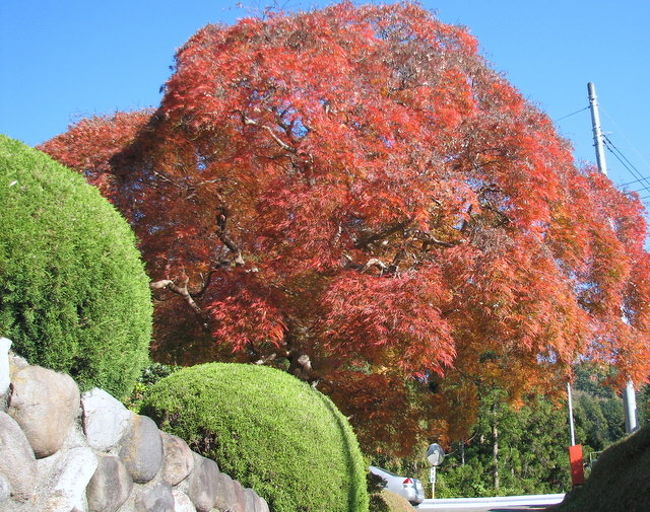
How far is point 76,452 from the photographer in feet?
11.0

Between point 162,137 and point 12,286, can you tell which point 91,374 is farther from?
point 162,137

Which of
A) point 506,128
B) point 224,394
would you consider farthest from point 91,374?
point 506,128

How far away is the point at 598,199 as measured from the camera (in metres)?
11.6

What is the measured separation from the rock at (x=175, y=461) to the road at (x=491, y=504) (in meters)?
15.0

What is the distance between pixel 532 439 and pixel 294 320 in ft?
71.8

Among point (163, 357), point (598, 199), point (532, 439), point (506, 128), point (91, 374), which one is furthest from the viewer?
point (532, 439)

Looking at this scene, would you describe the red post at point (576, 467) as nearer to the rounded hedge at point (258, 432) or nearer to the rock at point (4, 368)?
the rounded hedge at point (258, 432)

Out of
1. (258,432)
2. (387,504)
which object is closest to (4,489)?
(258,432)

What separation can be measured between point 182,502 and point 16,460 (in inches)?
59.5

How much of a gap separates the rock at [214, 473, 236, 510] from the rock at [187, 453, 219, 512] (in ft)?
0.21

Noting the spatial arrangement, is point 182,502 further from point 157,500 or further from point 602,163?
point 602,163

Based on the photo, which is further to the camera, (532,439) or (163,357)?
(532,439)

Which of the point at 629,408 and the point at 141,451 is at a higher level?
the point at 629,408

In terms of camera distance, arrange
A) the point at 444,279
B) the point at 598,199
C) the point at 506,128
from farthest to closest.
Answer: the point at 598,199 < the point at 506,128 < the point at 444,279
